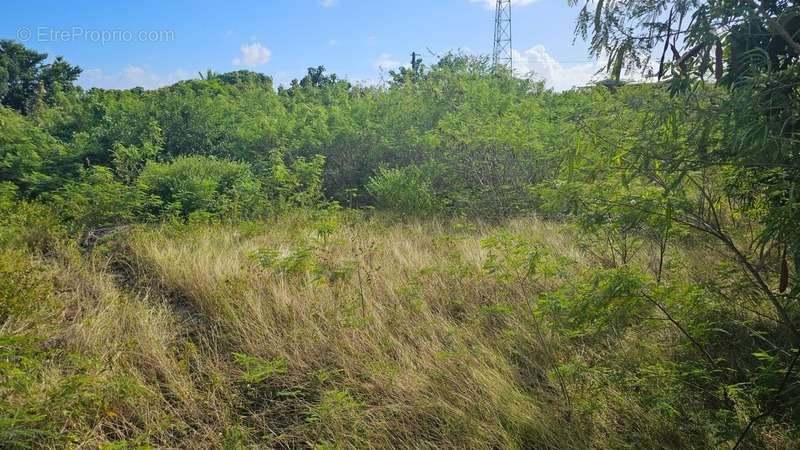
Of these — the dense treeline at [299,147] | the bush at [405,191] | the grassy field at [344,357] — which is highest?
the dense treeline at [299,147]

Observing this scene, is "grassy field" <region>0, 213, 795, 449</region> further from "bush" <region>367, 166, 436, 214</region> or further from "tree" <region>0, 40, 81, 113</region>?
"tree" <region>0, 40, 81, 113</region>

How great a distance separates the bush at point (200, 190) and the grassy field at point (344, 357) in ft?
7.48

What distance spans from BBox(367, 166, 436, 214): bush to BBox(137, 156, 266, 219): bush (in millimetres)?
1984

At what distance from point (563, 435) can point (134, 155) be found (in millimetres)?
9017

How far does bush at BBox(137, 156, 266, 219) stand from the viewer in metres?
7.90

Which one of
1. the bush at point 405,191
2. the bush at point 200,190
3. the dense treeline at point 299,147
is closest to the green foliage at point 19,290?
the dense treeline at point 299,147

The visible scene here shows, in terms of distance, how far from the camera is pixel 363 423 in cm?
291

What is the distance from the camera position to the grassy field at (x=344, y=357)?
2.81 m

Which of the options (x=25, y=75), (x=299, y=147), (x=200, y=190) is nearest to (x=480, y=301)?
(x=200, y=190)

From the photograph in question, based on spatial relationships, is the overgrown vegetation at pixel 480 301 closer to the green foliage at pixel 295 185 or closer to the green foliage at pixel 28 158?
the green foliage at pixel 295 185

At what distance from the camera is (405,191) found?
27.9ft

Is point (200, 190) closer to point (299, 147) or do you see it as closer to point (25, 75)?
point (299, 147)

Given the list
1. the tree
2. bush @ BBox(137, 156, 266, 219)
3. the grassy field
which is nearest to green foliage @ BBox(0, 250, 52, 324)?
the grassy field

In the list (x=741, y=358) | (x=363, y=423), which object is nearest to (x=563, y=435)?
(x=363, y=423)
